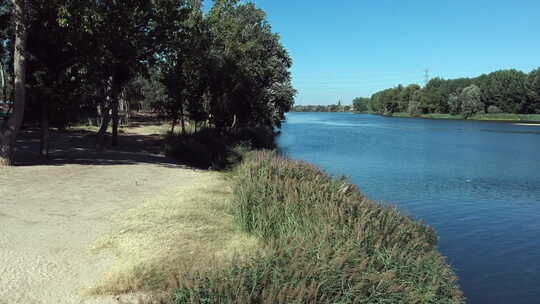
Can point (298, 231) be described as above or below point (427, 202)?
above

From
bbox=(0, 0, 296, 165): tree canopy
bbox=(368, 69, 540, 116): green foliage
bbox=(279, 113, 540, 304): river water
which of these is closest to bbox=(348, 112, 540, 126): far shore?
bbox=(368, 69, 540, 116): green foliage

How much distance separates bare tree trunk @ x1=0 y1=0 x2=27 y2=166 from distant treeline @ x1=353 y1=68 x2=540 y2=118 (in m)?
116

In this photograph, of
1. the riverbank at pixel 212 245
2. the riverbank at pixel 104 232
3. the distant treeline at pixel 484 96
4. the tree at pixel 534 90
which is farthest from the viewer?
the distant treeline at pixel 484 96

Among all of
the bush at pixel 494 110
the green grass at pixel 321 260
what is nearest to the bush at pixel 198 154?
the green grass at pixel 321 260

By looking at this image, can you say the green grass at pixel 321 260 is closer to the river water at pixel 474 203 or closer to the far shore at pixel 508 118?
the river water at pixel 474 203

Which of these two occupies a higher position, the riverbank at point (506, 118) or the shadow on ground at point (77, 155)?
the riverbank at point (506, 118)

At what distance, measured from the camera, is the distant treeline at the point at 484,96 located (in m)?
111

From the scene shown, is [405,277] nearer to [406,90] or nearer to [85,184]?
[85,184]

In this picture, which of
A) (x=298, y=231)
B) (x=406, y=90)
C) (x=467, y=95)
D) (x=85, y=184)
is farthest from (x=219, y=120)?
(x=406, y=90)

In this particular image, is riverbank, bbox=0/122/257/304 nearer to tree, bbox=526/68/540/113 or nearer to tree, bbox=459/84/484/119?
tree, bbox=526/68/540/113

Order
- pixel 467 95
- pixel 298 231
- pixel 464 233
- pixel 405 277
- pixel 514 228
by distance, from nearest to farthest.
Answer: pixel 405 277 → pixel 298 231 → pixel 464 233 → pixel 514 228 → pixel 467 95

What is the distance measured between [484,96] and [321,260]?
127 meters

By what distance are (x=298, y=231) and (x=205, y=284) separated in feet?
8.73

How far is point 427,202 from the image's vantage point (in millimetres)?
17109
